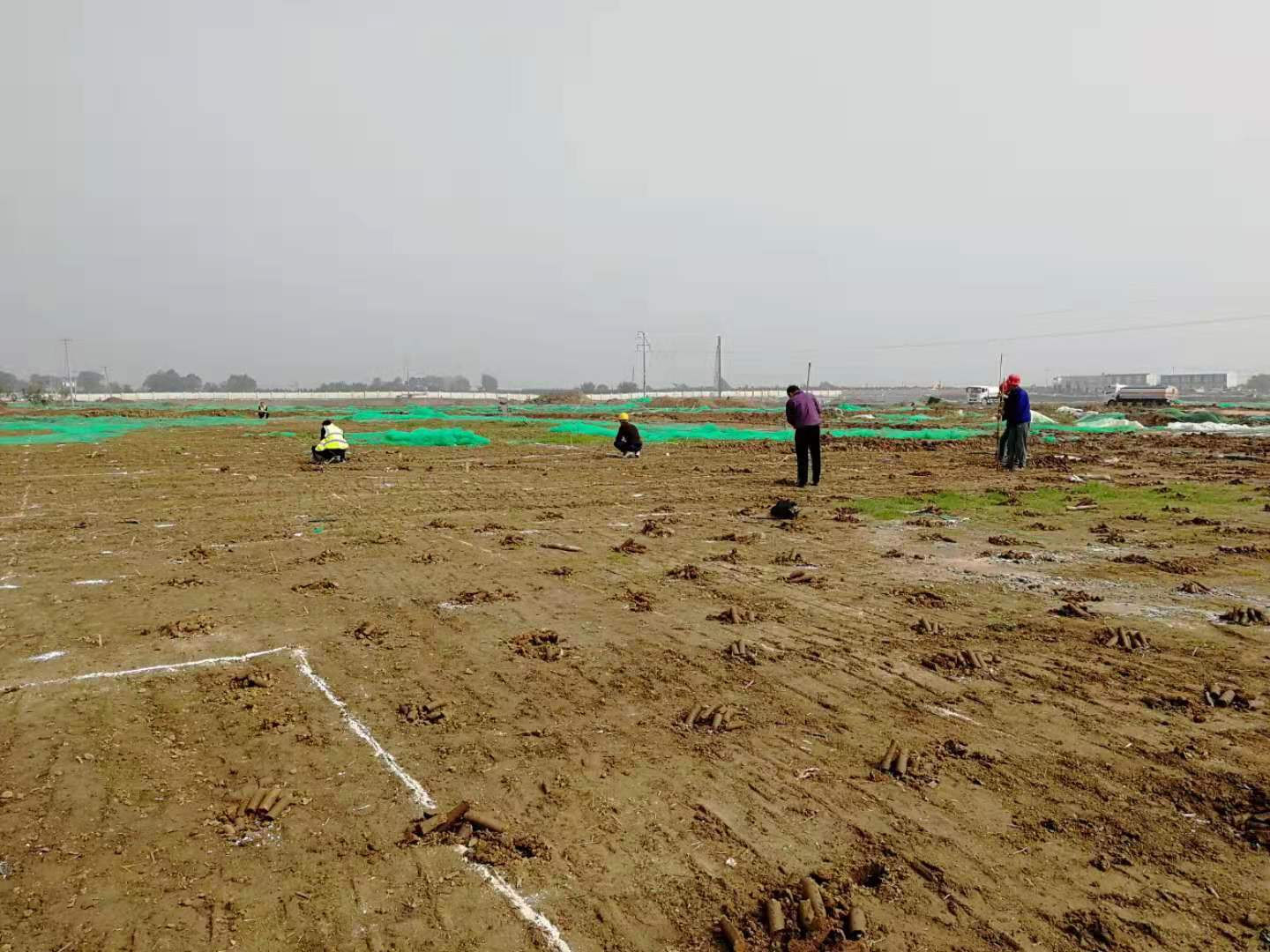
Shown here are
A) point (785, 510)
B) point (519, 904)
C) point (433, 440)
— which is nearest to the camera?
point (519, 904)

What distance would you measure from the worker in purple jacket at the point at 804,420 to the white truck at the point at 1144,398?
43.9 m

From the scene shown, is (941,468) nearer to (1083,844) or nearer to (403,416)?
(1083,844)

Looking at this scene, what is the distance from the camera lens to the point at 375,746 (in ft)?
14.4

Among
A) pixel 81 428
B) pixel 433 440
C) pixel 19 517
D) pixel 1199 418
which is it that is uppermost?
pixel 1199 418

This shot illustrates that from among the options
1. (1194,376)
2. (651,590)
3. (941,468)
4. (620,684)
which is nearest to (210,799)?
(620,684)

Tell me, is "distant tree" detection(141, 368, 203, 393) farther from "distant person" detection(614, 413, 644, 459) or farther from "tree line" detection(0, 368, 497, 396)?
"distant person" detection(614, 413, 644, 459)

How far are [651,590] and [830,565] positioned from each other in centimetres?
227

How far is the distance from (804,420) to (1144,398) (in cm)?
5039

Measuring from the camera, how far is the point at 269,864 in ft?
10.9

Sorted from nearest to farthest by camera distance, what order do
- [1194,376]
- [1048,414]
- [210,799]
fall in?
[210,799]
[1048,414]
[1194,376]

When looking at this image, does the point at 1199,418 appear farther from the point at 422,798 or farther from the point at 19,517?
the point at 19,517

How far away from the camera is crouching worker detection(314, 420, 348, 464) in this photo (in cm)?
1823

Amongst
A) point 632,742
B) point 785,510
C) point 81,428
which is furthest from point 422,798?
point 81,428

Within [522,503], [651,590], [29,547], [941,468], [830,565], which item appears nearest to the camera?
[651,590]
